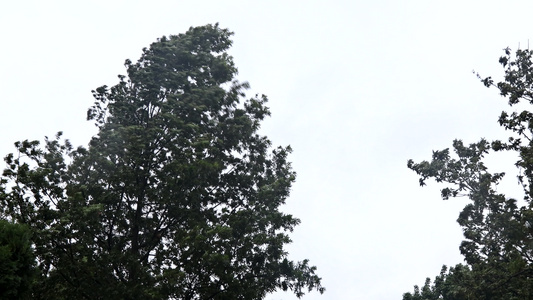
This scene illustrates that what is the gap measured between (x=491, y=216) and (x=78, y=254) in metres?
21.6

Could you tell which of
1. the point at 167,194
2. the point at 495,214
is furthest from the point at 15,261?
the point at 495,214

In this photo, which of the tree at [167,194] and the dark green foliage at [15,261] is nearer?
the dark green foliage at [15,261]

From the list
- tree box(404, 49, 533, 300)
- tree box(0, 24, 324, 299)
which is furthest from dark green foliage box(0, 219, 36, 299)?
tree box(404, 49, 533, 300)

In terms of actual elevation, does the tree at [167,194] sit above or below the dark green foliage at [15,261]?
above

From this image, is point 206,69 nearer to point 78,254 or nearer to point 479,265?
point 78,254

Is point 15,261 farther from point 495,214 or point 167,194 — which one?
point 495,214

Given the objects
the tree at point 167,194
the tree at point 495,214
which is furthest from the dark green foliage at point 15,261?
the tree at point 495,214

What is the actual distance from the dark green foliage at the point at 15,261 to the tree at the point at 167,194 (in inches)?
164

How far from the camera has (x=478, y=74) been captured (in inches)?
837

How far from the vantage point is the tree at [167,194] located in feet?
45.9

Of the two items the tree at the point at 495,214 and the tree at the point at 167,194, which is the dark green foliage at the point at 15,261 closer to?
the tree at the point at 167,194

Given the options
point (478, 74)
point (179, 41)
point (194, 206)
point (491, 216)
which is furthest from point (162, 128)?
point (491, 216)

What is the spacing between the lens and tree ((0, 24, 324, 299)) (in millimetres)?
14000

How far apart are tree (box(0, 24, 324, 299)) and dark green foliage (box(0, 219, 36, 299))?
4176 mm
